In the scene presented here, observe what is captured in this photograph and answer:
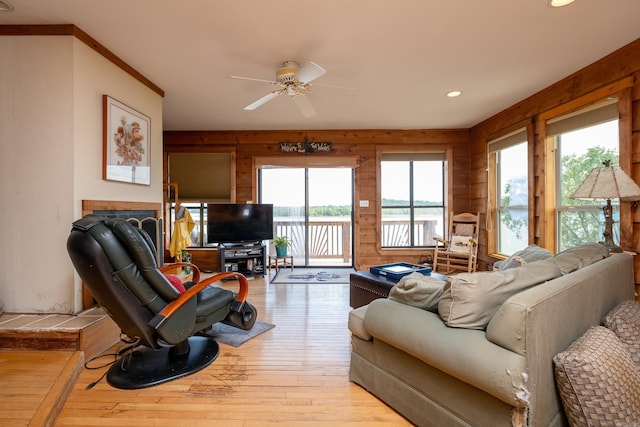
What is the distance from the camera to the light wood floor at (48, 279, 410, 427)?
5.30ft

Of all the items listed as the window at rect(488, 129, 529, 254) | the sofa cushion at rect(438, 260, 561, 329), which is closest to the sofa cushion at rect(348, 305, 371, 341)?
the sofa cushion at rect(438, 260, 561, 329)

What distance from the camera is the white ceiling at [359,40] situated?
2025 mm

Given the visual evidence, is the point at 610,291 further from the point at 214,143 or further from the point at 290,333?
the point at 214,143

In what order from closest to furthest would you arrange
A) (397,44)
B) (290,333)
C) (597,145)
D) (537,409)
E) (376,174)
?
(537,409)
(397,44)
(290,333)
(597,145)
(376,174)

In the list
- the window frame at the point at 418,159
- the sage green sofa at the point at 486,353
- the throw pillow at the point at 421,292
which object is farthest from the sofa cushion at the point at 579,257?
the window frame at the point at 418,159

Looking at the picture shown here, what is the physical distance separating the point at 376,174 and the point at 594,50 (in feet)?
10.1

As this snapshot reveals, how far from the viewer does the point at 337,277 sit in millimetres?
4738

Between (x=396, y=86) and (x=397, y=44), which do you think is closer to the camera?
(x=397, y=44)

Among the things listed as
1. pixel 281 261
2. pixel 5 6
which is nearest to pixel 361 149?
pixel 281 261

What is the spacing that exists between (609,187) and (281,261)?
15.2 ft

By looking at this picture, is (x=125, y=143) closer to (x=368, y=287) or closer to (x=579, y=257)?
(x=368, y=287)

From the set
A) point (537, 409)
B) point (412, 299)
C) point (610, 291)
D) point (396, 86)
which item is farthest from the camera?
point (396, 86)

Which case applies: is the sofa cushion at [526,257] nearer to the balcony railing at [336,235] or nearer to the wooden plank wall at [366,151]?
the wooden plank wall at [366,151]

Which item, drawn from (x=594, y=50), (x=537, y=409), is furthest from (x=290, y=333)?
(x=594, y=50)
